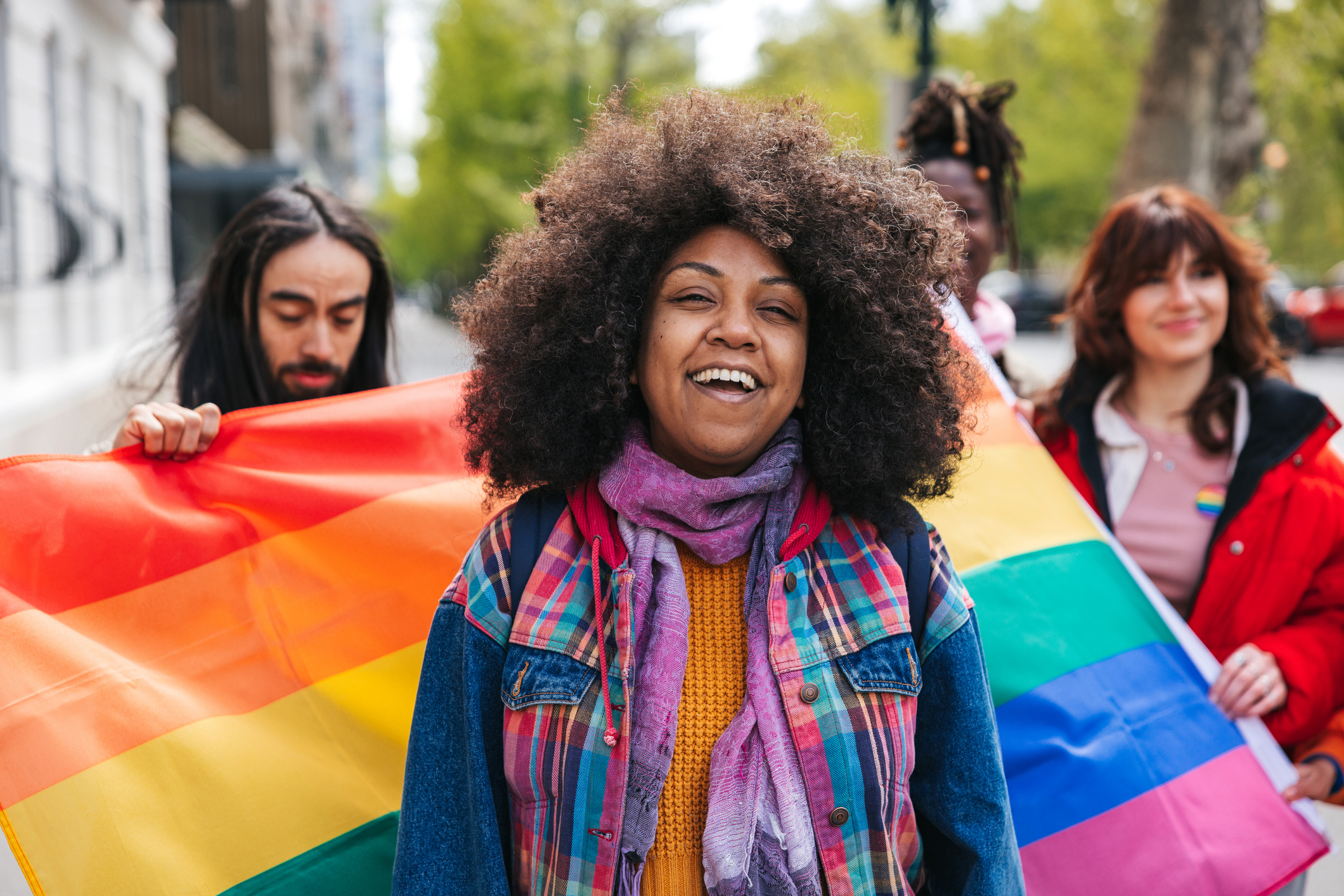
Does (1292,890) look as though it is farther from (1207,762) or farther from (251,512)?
(251,512)

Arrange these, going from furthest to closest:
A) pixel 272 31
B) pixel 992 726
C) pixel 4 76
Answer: pixel 272 31, pixel 4 76, pixel 992 726

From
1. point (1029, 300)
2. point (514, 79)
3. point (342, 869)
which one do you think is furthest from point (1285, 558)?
point (1029, 300)

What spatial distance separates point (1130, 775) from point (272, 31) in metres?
29.9

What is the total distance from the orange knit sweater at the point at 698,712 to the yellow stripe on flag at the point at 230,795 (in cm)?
88

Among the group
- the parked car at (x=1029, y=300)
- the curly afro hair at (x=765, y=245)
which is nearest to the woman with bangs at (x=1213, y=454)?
the curly afro hair at (x=765, y=245)

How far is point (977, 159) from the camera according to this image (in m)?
3.83

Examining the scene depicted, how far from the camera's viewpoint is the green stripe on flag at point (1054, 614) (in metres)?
2.58

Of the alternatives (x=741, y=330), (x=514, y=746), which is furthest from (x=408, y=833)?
(x=741, y=330)

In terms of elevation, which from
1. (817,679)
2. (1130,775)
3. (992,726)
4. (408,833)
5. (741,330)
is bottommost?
(1130,775)

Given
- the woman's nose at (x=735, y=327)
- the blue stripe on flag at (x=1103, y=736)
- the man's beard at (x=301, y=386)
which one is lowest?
the blue stripe on flag at (x=1103, y=736)

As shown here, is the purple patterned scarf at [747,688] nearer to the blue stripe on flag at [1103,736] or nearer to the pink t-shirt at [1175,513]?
the blue stripe on flag at [1103,736]

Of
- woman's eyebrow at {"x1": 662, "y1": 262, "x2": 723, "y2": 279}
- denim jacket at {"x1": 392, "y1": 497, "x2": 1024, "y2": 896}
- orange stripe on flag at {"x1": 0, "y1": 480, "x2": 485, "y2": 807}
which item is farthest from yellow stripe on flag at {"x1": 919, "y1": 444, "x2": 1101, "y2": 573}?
orange stripe on flag at {"x1": 0, "y1": 480, "x2": 485, "y2": 807}

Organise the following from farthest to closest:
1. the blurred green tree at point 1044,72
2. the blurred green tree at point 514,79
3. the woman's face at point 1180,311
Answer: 1. the blurred green tree at point 1044,72
2. the blurred green tree at point 514,79
3. the woman's face at point 1180,311

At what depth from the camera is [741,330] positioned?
1.87 metres
